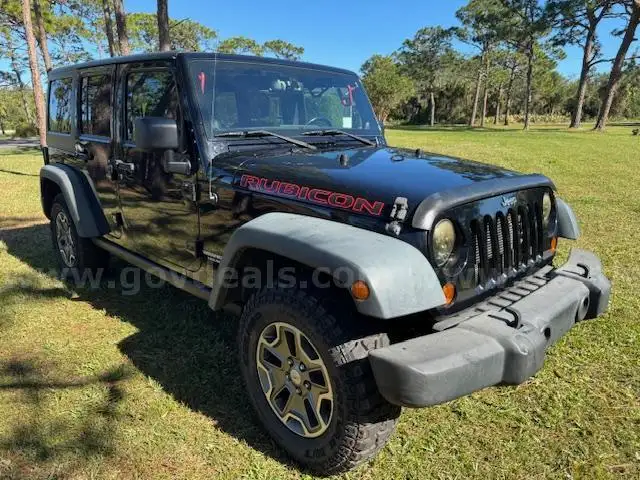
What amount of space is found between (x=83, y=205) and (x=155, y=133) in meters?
1.85

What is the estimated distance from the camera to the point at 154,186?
3.37m

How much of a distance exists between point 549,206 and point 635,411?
1252 millimetres

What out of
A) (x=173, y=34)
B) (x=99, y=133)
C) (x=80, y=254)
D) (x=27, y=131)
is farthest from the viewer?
(x=173, y=34)

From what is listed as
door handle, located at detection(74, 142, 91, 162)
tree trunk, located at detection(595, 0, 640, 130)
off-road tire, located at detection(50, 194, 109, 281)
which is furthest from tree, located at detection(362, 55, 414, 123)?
door handle, located at detection(74, 142, 91, 162)

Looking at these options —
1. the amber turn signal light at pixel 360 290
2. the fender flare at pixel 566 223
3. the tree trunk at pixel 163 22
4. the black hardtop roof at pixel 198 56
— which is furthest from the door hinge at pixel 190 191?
the tree trunk at pixel 163 22

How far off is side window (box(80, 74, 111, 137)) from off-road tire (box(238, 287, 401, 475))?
2356mm

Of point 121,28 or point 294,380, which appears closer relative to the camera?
point 294,380

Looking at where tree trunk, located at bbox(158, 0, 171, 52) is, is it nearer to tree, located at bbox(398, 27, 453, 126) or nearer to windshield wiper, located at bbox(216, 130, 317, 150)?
windshield wiper, located at bbox(216, 130, 317, 150)

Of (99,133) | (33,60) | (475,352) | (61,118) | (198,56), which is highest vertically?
(33,60)

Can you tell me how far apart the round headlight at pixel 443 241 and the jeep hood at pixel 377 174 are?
14 centimetres

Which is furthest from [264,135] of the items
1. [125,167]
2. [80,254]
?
[80,254]

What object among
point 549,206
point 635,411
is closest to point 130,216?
point 549,206

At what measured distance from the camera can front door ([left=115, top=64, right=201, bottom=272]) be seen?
10.3 feet

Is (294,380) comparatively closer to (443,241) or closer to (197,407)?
(197,407)
